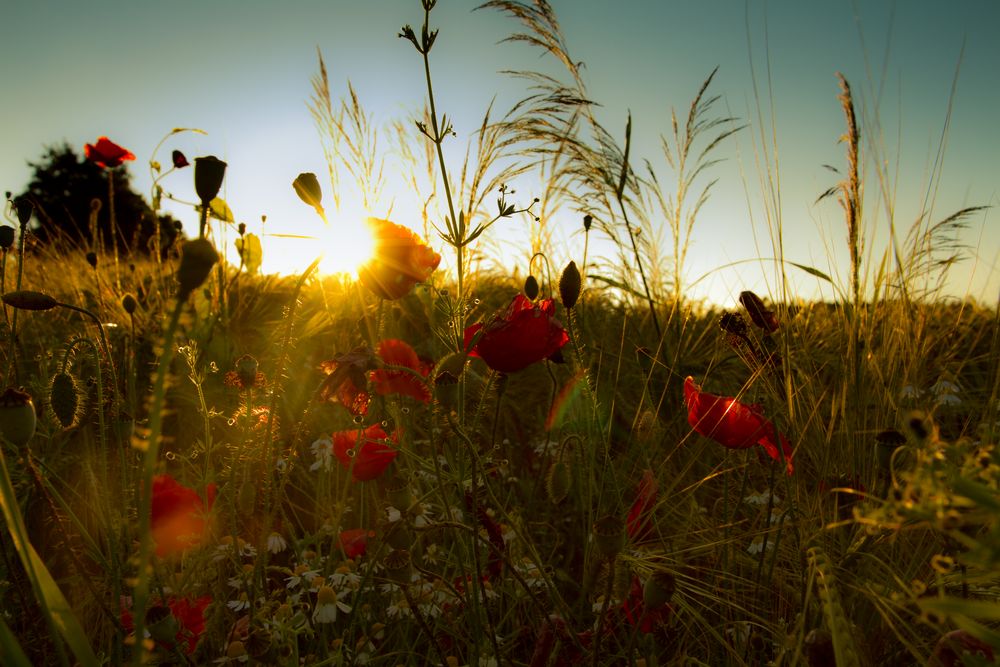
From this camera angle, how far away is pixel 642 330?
2748mm

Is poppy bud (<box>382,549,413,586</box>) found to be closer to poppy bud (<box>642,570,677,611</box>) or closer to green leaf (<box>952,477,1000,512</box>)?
poppy bud (<box>642,570,677,611</box>)

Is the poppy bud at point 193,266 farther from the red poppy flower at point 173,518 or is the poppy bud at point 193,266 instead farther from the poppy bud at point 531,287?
the poppy bud at point 531,287

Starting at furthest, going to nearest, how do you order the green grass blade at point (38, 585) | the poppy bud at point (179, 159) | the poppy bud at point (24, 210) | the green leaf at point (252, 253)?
the green leaf at point (252, 253), the poppy bud at point (179, 159), the poppy bud at point (24, 210), the green grass blade at point (38, 585)

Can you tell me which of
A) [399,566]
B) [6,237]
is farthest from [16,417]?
[6,237]

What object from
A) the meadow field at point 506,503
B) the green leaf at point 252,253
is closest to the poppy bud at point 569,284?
the meadow field at point 506,503

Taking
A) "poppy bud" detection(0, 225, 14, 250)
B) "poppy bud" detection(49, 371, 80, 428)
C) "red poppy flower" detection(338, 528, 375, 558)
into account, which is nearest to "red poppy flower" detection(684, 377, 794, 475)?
"red poppy flower" detection(338, 528, 375, 558)

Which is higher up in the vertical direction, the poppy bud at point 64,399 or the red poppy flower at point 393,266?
the red poppy flower at point 393,266

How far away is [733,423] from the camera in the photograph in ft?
3.38

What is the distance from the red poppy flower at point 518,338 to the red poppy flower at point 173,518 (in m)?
0.53

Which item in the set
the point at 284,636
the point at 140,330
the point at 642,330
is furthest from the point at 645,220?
the point at 140,330

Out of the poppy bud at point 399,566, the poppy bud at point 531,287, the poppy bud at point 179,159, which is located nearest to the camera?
the poppy bud at point 399,566

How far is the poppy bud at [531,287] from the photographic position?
125 centimetres

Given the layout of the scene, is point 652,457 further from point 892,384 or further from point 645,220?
point 645,220

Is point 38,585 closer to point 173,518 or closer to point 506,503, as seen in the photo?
point 173,518
